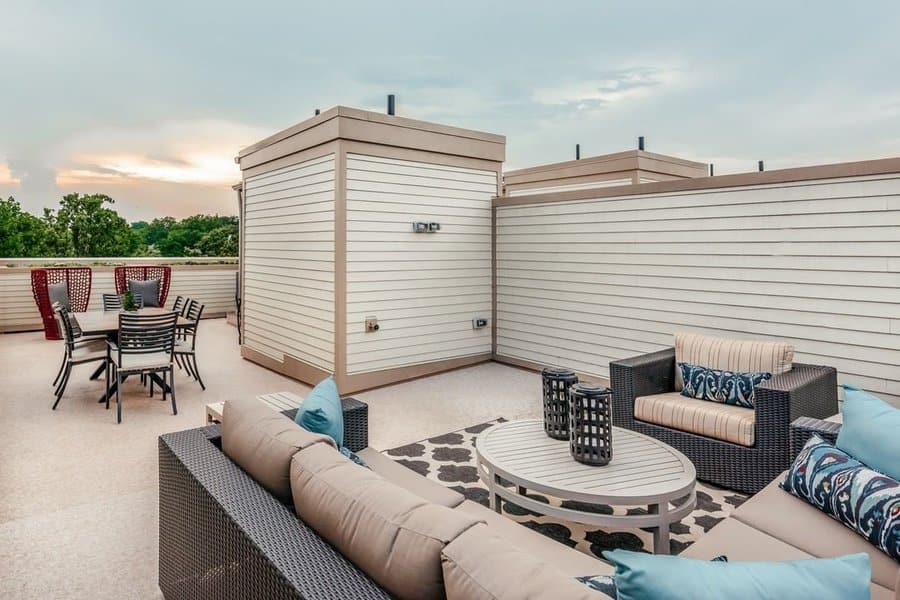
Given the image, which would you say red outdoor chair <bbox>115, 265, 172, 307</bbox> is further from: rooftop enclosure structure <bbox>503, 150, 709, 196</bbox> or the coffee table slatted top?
the coffee table slatted top

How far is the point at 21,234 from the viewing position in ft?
36.3

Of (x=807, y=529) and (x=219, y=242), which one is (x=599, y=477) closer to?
(x=807, y=529)

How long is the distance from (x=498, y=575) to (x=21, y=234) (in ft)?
45.2

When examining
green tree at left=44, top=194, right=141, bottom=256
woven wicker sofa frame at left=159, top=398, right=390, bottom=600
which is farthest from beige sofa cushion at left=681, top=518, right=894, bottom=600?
green tree at left=44, top=194, right=141, bottom=256

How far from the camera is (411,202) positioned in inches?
237

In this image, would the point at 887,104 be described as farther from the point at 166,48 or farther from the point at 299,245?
the point at 166,48

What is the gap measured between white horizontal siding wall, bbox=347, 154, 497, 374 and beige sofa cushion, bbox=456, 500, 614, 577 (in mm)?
3691

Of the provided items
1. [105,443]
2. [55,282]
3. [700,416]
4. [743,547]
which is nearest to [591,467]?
[743,547]

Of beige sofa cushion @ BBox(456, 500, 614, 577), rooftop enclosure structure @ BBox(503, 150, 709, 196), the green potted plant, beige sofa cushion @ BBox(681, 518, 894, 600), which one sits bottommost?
beige sofa cushion @ BBox(456, 500, 614, 577)

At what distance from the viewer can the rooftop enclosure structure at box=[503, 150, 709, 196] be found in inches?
343

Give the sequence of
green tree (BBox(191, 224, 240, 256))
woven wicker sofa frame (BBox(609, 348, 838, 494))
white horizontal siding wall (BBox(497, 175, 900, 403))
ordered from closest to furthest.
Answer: woven wicker sofa frame (BBox(609, 348, 838, 494)), white horizontal siding wall (BBox(497, 175, 900, 403)), green tree (BBox(191, 224, 240, 256))

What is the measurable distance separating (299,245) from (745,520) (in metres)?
5.28

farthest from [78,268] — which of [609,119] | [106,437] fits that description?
[609,119]

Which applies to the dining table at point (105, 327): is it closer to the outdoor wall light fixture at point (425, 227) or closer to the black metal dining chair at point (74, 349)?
the black metal dining chair at point (74, 349)
